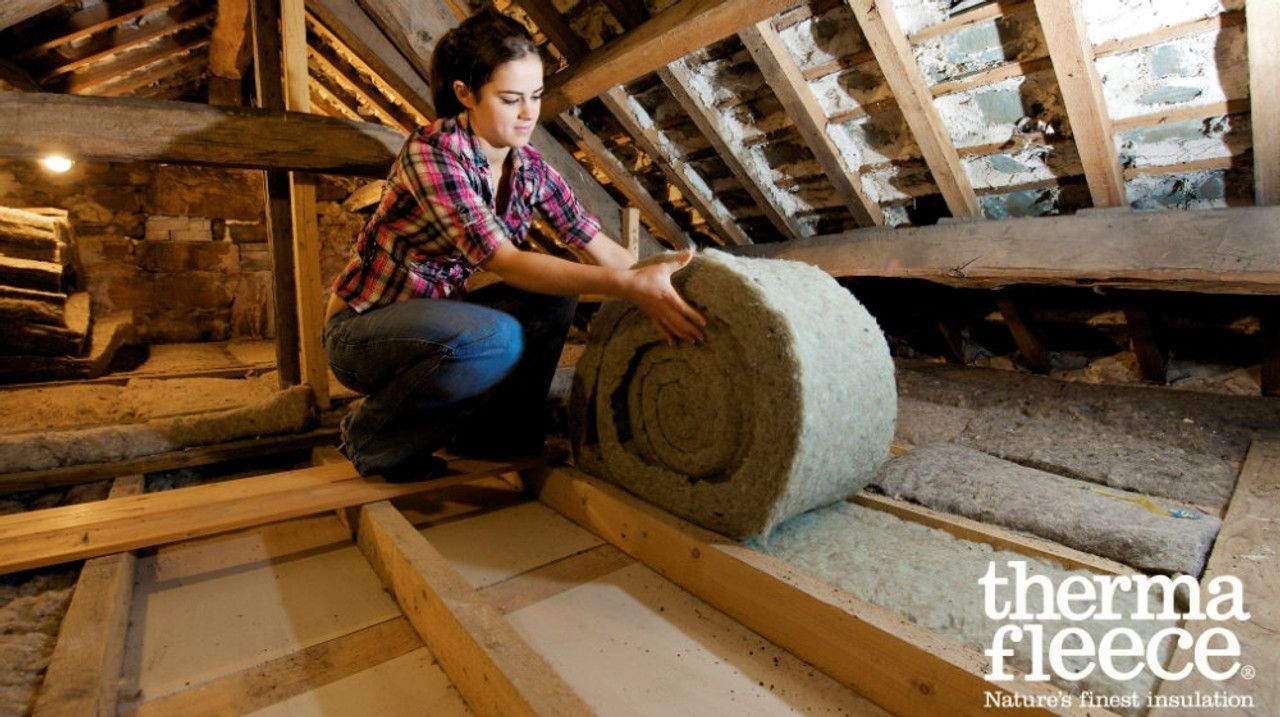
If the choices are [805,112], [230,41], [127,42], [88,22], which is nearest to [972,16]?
[805,112]

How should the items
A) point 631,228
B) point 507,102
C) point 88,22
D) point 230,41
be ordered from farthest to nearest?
point 230,41 → point 631,228 → point 88,22 → point 507,102

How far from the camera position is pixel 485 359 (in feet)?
5.42

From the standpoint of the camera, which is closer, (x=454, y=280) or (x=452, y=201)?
(x=452, y=201)

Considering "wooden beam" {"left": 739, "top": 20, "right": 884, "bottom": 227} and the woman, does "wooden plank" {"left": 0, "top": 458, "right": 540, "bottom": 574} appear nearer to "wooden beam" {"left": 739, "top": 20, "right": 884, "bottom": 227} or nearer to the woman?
the woman

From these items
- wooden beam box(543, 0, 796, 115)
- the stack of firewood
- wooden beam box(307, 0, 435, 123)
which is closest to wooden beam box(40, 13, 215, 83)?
the stack of firewood

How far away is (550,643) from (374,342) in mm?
909

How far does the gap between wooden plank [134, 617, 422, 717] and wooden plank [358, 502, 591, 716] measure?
0.06 m

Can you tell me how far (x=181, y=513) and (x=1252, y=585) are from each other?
2366 millimetres

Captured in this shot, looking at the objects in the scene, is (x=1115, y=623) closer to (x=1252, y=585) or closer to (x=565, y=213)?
(x=1252, y=585)

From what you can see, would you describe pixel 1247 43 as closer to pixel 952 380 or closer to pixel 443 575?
pixel 952 380

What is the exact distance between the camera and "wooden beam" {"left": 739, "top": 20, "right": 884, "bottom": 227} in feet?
8.41

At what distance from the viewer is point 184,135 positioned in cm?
229

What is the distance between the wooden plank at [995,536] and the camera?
4.35ft

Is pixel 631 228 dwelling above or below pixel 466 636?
above
